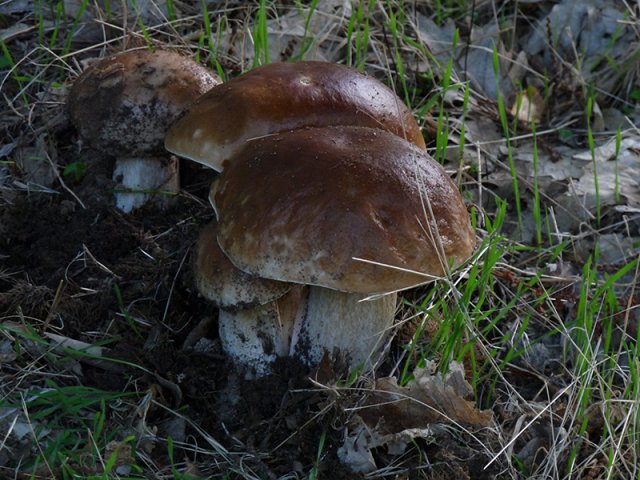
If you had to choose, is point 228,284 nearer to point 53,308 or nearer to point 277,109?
point 277,109

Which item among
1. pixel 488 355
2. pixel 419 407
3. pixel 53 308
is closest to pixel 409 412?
pixel 419 407

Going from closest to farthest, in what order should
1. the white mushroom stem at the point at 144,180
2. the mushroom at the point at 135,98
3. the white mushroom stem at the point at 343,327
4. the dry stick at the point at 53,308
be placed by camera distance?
the white mushroom stem at the point at 343,327
the dry stick at the point at 53,308
the mushroom at the point at 135,98
the white mushroom stem at the point at 144,180

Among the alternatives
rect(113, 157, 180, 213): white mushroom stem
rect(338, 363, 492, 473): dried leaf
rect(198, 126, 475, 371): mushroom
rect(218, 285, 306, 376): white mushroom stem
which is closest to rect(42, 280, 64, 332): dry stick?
rect(113, 157, 180, 213): white mushroom stem

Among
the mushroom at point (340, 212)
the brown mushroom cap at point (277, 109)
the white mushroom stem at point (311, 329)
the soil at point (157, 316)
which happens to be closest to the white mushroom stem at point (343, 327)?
the white mushroom stem at point (311, 329)

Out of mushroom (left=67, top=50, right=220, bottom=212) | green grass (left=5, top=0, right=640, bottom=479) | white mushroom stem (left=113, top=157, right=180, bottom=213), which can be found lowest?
green grass (left=5, top=0, right=640, bottom=479)

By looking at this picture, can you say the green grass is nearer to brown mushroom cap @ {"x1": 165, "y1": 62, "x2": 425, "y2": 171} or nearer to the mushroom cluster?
the mushroom cluster

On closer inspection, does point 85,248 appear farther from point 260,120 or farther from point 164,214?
point 260,120

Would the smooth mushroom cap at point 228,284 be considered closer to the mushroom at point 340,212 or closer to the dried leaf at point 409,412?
the mushroom at point 340,212
